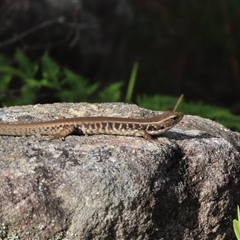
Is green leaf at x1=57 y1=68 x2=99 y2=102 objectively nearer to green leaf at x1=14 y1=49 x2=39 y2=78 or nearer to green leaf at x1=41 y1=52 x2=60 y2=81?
green leaf at x1=41 y1=52 x2=60 y2=81

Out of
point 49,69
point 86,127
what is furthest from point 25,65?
point 86,127

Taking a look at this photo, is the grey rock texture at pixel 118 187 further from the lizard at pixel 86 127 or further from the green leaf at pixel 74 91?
the green leaf at pixel 74 91

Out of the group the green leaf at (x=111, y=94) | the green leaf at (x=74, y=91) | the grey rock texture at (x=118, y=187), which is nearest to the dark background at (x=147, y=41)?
the green leaf at (x=74, y=91)

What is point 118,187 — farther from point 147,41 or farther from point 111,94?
point 147,41

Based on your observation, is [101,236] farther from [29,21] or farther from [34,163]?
[29,21]

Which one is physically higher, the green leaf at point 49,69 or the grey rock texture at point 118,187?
the green leaf at point 49,69

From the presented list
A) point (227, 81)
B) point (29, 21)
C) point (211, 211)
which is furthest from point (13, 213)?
point (227, 81)
